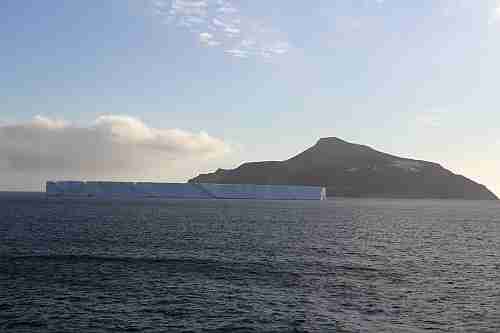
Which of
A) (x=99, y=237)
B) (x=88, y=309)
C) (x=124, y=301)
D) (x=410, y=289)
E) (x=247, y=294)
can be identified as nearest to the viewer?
(x=88, y=309)

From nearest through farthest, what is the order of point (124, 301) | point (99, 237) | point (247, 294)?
point (124, 301), point (247, 294), point (99, 237)

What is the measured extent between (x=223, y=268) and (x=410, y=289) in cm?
1540

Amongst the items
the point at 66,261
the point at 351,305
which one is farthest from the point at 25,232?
the point at 351,305

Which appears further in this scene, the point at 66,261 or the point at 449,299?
the point at 66,261

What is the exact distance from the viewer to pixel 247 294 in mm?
34000

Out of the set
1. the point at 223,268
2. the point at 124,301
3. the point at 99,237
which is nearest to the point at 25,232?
the point at 99,237

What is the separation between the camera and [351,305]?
3158 cm

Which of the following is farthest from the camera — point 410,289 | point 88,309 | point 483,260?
point 483,260

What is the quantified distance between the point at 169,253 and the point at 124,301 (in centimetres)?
2132

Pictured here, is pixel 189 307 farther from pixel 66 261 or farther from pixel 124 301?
pixel 66 261

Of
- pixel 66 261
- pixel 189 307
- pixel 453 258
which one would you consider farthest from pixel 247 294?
pixel 453 258

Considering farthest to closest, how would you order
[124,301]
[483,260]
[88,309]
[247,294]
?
[483,260] → [247,294] → [124,301] → [88,309]

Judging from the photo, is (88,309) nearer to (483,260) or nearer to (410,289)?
(410,289)

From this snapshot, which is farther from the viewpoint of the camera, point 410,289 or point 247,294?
point 410,289
